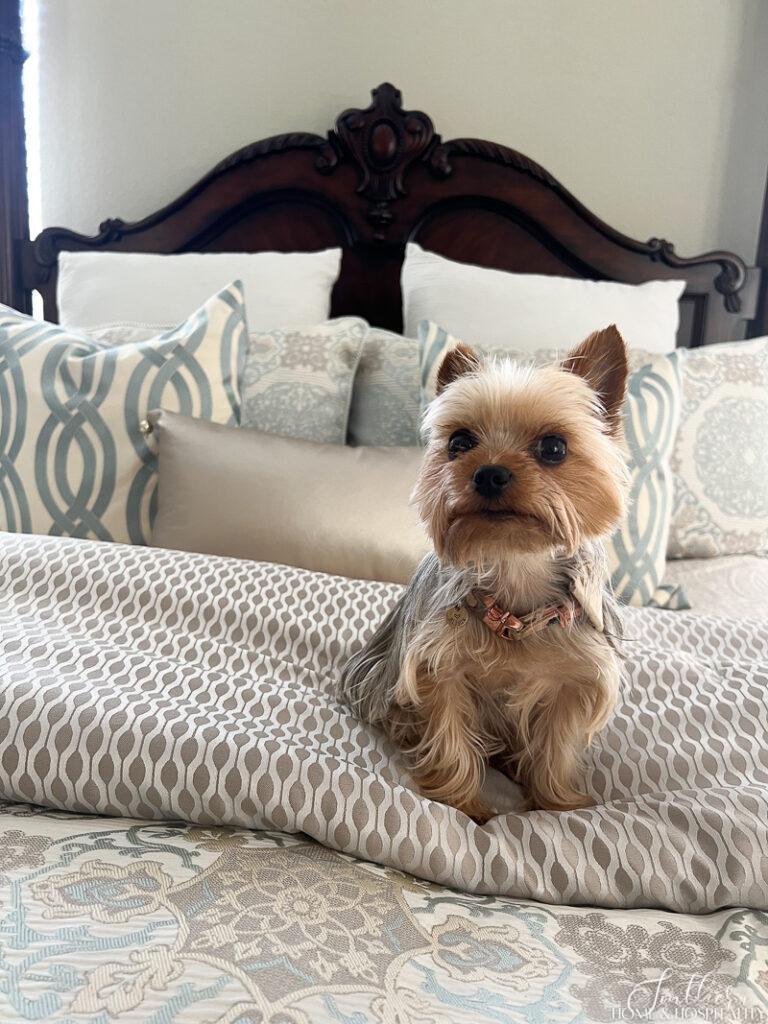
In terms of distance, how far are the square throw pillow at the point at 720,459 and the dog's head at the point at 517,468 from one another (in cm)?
93

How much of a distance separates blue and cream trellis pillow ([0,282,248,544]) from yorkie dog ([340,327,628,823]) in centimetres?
76

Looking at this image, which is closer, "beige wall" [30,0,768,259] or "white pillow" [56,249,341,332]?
"white pillow" [56,249,341,332]

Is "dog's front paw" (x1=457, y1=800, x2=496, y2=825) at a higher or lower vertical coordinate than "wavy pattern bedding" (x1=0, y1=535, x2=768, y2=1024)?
lower

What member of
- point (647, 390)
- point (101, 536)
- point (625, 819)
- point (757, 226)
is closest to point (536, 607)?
point (625, 819)

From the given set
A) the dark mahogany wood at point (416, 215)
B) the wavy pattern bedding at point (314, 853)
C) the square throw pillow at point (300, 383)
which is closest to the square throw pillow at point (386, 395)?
the square throw pillow at point (300, 383)

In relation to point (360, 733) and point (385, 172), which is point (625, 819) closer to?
point (360, 733)

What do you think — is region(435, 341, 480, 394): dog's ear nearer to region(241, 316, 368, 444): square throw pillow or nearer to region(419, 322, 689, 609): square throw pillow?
region(419, 322, 689, 609): square throw pillow

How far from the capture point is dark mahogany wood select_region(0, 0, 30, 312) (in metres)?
2.31

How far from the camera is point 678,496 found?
5.73ft

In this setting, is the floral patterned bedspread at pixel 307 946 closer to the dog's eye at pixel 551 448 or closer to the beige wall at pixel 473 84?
the dog's eye at pixel 551 448

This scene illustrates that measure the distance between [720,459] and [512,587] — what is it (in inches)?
40.9

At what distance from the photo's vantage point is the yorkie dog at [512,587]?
0.80m

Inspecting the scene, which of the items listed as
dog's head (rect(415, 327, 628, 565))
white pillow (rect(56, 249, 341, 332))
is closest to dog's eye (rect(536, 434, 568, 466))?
dog's head (rect(415, 327, 628, 565))

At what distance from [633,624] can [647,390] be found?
529mm
